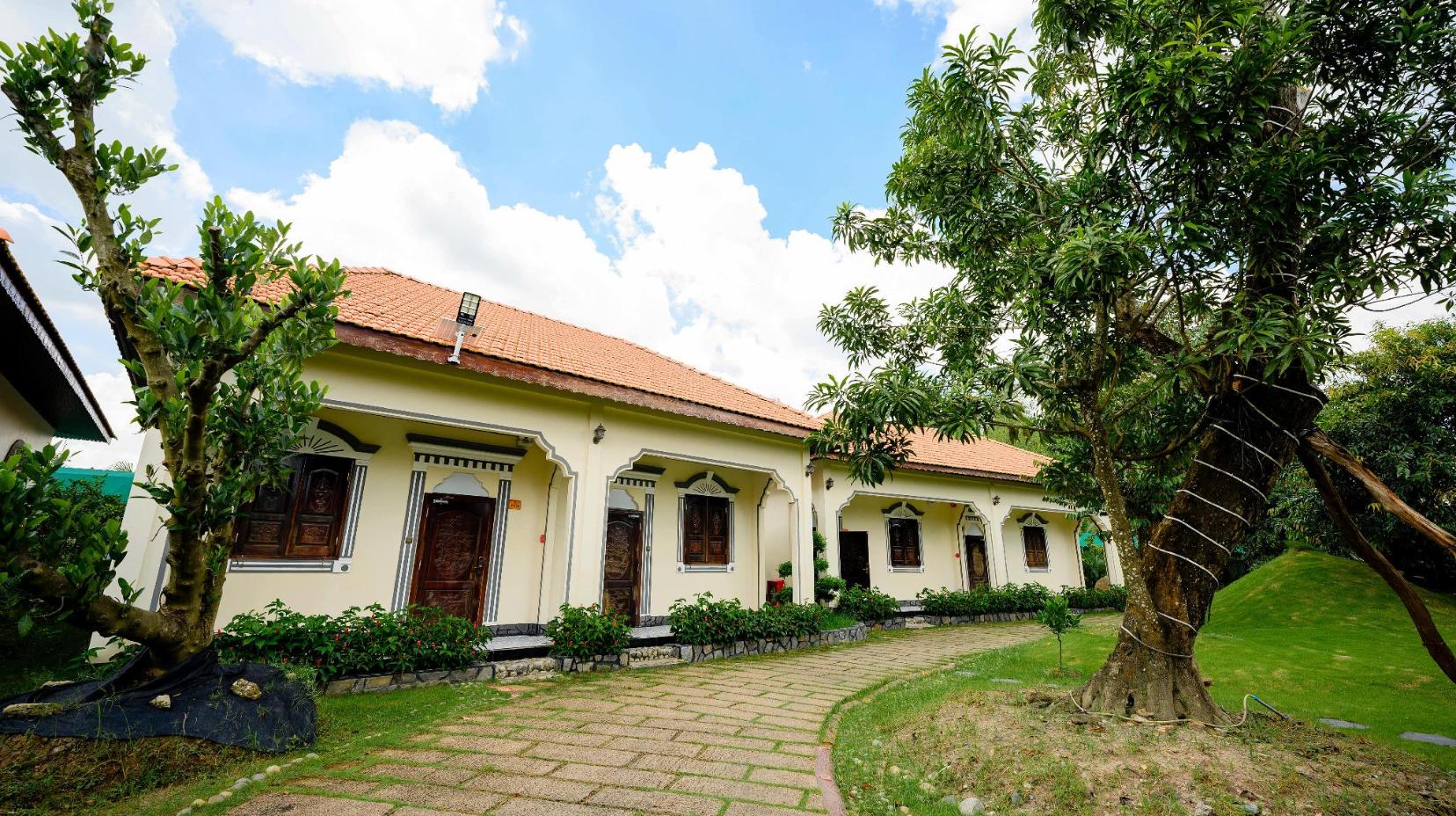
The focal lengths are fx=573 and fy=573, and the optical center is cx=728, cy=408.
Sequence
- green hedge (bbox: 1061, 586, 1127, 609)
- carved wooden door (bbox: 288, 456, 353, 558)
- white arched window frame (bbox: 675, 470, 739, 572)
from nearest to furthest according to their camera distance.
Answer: carved wooden door (bbox: 288, 456, 353, 558)
white arched window frame (bbox: 675, 470, 739, 572)
green hedge (bbox: 1061, 586, 1127, 609)

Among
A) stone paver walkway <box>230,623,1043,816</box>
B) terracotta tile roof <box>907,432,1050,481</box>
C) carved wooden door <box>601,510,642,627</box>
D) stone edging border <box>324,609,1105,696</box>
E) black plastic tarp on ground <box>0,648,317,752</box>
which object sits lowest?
stone paver walkway <box>230,623,1043,816</box>

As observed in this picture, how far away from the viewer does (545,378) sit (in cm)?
669

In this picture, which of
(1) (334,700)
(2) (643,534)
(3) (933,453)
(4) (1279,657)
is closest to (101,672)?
(1) (334,700)

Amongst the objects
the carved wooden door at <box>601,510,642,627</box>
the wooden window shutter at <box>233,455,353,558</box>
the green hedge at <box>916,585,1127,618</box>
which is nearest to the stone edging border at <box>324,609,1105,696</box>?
the carved wooden door at <box>601,510,642,627</box>

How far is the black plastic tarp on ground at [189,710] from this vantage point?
3047 millimetres

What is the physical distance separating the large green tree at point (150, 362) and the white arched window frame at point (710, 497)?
6279 mm

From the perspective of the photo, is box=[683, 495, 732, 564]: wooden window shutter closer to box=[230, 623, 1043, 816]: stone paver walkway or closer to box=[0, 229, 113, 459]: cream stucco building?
box=[230, 623, 1043, 816]: stone paver walkway

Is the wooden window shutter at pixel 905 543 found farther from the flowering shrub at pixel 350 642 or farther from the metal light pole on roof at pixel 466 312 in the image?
the metal light pole on roof at pixel 466 312

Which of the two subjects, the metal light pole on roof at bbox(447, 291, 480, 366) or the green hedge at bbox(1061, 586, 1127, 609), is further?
the green hedge at bbox(1061, 586, 1127, 609)

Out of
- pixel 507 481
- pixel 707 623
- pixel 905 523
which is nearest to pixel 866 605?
pixel 905 523

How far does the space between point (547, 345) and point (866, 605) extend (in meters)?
7.29

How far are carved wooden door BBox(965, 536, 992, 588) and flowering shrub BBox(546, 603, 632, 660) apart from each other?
32.2ft

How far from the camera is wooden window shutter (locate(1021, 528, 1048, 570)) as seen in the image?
14750 millimetres

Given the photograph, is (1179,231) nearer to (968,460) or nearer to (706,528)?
(706,528)
